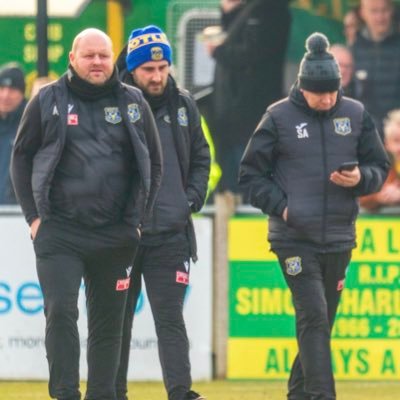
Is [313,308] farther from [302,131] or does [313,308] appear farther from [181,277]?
[302,131]

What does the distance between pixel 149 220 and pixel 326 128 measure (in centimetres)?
107

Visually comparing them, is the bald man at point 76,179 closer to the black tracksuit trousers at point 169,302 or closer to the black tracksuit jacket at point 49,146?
the black tracksuit jacket at point 49,146

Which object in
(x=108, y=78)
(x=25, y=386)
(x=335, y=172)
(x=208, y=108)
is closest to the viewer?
(x=108, y=78)

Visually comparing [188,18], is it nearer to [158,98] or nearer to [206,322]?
[206,322]

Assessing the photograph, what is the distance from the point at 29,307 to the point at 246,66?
3.70 m

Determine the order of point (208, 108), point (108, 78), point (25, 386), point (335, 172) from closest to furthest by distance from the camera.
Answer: point (108, 78) < point (335, 172) < point (25, 386) < point (208, 108)

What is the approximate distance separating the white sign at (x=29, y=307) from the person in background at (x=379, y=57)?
2871 mm

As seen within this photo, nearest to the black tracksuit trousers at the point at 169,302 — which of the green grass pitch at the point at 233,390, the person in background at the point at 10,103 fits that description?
the green grass pitch at the point at 233,390

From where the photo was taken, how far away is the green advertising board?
1148 centimetres

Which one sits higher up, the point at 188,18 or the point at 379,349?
the point at 188,18

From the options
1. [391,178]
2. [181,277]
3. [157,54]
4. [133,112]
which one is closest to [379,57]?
[391,178]

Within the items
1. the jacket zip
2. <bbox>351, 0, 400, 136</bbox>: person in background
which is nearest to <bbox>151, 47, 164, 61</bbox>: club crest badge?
the jacket zip

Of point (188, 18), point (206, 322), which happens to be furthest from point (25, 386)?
point (188, 18)

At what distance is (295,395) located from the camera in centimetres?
955
